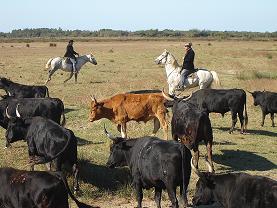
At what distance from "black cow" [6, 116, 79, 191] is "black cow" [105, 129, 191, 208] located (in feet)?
4.31

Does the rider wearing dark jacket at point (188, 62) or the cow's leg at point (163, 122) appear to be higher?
the rider wearing dark jacket at point (188, 62)

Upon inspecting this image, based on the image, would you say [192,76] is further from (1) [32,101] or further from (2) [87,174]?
(2) [87,174]

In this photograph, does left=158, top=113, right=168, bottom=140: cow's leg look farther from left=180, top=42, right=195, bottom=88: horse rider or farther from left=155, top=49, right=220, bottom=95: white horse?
left=155, top=49, right=220, bottom=95: white horse

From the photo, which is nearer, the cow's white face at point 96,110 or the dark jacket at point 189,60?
the cow's white face at point 96,110

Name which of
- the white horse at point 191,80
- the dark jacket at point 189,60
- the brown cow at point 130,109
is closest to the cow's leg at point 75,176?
the brown cow at point 130,109

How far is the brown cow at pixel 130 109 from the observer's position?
45.1 ft

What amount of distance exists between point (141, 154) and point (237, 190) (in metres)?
1.91

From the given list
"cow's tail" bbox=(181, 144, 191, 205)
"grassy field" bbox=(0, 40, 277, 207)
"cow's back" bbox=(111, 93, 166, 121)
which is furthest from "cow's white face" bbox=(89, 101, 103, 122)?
"cow's tail" bbox=(181, 144, 191, 205)

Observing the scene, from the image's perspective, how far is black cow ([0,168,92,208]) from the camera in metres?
7.19

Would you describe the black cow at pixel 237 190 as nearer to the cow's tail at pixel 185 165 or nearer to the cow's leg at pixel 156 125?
the cow's tail at pixel 185 165

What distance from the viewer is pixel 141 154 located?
8.64 metres

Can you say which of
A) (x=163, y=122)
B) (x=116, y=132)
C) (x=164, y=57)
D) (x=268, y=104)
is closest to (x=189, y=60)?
(x=164, y=57)

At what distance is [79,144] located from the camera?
13758 millimetres

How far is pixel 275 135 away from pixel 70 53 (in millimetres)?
14480
